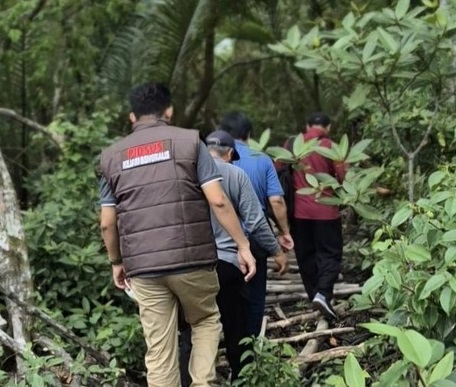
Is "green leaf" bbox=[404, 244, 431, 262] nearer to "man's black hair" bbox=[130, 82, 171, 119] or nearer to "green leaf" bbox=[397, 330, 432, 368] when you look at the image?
"green leaf" bbox=[397, 330, 432, 368]

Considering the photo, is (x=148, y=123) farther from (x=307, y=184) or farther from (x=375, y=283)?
(x=307, y=184)

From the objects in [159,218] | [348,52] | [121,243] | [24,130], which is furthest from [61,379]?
[24,130]

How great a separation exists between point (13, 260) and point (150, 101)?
1.46 meters

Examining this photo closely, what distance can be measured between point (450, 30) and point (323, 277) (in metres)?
2.07

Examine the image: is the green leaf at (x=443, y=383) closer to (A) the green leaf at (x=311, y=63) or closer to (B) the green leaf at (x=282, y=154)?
(B) the green leaf at (x=282, y=154)

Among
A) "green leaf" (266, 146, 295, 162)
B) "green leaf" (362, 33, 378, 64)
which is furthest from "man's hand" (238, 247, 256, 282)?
"green leaf" (362, 33, 378, 64)

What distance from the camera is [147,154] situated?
348 centimetres

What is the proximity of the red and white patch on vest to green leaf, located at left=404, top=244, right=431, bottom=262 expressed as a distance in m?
1.23

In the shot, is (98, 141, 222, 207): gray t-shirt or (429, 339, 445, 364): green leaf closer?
(429, 339, 445, 364): green leaf

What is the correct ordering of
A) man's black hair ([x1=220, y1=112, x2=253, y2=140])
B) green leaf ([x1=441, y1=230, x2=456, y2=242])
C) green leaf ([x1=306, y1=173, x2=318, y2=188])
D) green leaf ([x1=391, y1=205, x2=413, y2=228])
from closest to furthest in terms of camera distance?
green leaf ([x1=441, y1=230, x2=456, y2=242])
green leaf ([x1=391, y1=205, x2=413, y2=228])
green leaf ([x1=306, y1=173, x2=318, y2=188])
man's black hair ([x1=220, y1=112, x2=253, y2=140])

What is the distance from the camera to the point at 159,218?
11.3 feet

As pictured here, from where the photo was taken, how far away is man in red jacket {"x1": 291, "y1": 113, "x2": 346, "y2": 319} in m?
5.28

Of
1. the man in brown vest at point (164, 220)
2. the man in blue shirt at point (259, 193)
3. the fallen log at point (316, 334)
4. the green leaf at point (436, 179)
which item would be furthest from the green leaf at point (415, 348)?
the fallen log at point (316, 334)

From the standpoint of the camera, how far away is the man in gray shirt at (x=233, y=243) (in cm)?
404
